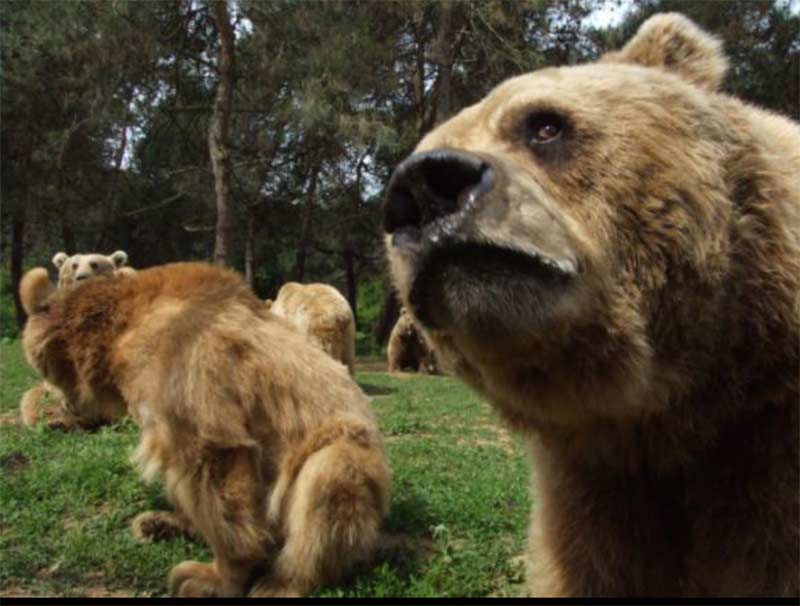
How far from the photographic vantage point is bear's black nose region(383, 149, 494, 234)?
194cm

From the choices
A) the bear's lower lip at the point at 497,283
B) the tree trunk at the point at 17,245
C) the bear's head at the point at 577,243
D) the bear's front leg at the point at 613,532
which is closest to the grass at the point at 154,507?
the bear's front leg at the point at 613,532

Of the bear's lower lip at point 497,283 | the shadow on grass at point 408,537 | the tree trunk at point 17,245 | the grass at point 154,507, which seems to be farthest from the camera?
the tree trunk at point 17,245

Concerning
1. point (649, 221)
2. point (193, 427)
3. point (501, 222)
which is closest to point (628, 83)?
point (649, 221)

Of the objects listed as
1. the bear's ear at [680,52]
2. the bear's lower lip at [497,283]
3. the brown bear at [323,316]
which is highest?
the bear's ear at [680,52]

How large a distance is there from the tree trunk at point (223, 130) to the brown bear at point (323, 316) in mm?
3555

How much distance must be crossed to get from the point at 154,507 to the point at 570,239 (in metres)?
3.77

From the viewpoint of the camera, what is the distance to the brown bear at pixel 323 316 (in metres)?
12.2

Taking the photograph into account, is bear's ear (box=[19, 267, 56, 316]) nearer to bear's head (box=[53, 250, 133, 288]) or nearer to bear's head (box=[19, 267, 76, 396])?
bear's head (box=[19, 267, 76, 396])

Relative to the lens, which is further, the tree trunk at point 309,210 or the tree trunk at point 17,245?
the tree trunk at point 17,245

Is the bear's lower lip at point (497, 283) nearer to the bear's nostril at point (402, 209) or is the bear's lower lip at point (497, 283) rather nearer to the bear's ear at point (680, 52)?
the bear's nostril at point (402, 209)

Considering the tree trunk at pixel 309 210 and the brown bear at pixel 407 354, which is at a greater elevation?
the tree trunk at pixel 309 210

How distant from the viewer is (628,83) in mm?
2268

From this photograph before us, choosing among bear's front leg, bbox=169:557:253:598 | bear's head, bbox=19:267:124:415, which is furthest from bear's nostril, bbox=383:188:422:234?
bear's head, bbox=19:267:124:415

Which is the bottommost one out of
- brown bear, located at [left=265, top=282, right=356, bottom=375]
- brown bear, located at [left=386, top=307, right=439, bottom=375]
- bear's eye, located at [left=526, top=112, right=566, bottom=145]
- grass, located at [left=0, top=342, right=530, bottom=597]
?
brown bear, located at [left=386, top=307, right=439, bottom=375]
